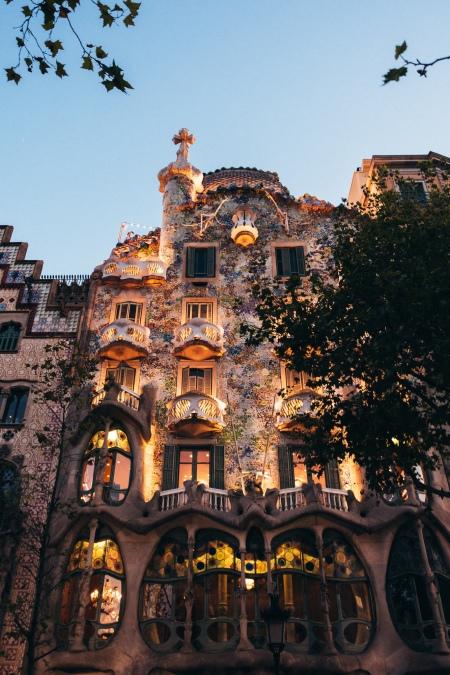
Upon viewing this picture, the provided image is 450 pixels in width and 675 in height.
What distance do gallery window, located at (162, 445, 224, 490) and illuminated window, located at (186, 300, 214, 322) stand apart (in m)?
6.56

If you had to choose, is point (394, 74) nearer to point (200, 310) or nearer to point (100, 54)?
point (100, 54)

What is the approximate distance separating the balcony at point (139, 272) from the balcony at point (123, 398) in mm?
6663

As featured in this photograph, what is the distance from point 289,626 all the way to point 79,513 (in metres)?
7.65

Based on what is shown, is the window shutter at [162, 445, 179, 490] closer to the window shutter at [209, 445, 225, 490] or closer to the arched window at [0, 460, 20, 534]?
the window shutter at [209, 445, 225, 490]

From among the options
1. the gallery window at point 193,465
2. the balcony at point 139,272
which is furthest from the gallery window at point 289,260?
the gallery window at point 193,465

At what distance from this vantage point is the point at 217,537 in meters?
19.5

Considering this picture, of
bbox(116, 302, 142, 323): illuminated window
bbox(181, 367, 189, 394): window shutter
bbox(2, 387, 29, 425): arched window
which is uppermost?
bbox(116, 302, 142, 323): illuminated window

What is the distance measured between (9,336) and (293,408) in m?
12.9

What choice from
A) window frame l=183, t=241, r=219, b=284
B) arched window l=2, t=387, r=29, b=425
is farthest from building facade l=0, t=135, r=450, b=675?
window frame l=183, t=241, r=219, b=284

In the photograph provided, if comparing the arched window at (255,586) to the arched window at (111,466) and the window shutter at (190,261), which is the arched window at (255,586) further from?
the window shutter at (190,261)

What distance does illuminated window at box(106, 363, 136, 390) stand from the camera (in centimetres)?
2462

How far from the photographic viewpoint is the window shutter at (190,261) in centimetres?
2825

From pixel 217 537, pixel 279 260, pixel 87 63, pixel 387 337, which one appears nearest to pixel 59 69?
pixel 87 63

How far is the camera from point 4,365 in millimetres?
24844
